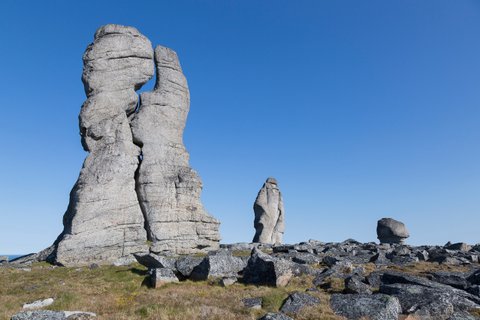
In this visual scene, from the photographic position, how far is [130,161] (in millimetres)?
39531

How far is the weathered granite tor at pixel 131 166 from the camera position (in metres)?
35.9

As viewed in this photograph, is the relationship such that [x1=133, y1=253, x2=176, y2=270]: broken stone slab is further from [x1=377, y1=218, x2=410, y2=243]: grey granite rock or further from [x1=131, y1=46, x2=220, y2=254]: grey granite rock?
[x1=377, y1=218, x2=410, y2=243]: grey granite rock

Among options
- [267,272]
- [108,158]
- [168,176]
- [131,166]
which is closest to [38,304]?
[267,272]

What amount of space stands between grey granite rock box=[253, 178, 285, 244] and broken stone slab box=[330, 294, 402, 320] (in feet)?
169

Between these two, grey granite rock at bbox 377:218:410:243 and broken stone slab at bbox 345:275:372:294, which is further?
grey granite rock at bbox 377:218:410:243

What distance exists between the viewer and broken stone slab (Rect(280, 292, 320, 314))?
49.9 feet

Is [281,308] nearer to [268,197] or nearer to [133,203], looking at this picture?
[133,203]

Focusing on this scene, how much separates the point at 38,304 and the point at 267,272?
36.5ft

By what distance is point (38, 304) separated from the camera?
17.3 metres

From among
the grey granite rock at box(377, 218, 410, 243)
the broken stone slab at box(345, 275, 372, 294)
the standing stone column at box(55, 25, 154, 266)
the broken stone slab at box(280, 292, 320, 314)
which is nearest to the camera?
the broken stone slab at box(280, 292, 320, 314)

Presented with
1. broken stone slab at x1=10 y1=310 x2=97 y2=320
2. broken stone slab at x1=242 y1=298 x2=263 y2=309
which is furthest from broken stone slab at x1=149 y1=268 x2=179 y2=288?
broken stone slab at x1=10 y1=310 x2=97 y2=320

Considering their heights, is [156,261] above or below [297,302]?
above

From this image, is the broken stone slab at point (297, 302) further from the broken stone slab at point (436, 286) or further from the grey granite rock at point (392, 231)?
the grey granite rock at point (392, 231)

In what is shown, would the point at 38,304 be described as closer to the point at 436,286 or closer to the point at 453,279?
the point at 436,286
